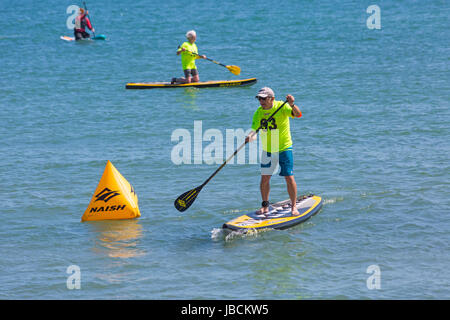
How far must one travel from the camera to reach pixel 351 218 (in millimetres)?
11031

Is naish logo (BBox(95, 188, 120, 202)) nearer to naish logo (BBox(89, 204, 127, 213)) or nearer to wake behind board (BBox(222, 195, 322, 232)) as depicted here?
naish logo (BBox(89, 204, 127, 213))

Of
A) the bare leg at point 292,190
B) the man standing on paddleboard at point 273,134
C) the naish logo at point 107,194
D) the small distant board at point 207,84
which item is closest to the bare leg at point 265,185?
the man standing on paddleboard at point 273,134

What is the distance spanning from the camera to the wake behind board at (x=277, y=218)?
1029cm

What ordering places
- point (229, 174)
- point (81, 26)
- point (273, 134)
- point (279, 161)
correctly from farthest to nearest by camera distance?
1. point (81, 26)
2. point (229, 174)
3. point (279, 161)
4. point (273, 134)

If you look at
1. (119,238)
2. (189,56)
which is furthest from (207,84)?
(119,238)

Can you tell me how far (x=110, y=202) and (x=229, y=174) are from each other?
10.7ft

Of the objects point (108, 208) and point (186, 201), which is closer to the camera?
point (186, 201)

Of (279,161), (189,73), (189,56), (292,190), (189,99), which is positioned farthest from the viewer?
(189,73)

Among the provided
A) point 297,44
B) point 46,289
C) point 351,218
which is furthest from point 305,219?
point 297,44

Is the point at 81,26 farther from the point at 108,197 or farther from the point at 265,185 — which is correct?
the point at 265,185

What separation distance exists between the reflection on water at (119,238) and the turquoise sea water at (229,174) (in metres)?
0.03

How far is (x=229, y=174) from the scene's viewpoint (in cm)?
1392

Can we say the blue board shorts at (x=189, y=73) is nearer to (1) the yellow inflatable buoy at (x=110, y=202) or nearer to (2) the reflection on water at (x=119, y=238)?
(1) the yellow inflatable buoy at (x=110, y=202)

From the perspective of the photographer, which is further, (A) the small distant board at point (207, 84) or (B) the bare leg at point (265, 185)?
(A) the small distant board at point (207, 84)
